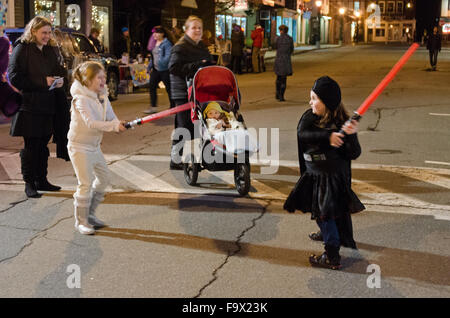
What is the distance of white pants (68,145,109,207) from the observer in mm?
5559

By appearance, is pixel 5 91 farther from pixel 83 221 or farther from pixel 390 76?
pixel 390 76

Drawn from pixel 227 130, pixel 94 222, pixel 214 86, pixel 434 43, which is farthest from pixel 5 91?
pixel 434 43

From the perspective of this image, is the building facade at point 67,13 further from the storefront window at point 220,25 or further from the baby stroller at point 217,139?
the storefront window at point 220,25

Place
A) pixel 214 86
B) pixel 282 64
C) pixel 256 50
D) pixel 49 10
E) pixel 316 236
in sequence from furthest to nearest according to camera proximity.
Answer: pixel 256 50 → pixel 49 10 → pixel 282 64 → pixel 214 86 → pixel 316 236

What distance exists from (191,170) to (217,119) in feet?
2.43

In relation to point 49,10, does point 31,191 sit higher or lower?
lower

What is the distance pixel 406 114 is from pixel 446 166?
5.21m

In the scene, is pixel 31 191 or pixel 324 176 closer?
pixel 324 176

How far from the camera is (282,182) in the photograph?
25.3 feet

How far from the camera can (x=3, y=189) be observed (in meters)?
7.37

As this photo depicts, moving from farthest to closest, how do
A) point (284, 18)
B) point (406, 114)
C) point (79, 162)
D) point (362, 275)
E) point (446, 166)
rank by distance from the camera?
point (284, 18) < point (406, 114) < point (446, 166) < point (79, 162) < point (362, 275)

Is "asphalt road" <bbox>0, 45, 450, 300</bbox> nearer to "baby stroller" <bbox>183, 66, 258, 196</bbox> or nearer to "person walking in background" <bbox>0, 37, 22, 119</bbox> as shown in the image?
"baby stroller" <bbox>183, 66, 258, 196</bbox>
